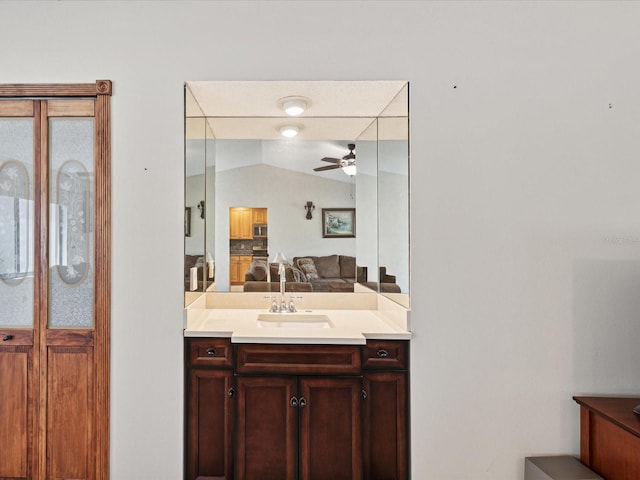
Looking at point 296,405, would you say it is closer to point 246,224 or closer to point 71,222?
point 246,224

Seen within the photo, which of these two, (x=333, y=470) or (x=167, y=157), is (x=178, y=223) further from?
(x=333, y=470)

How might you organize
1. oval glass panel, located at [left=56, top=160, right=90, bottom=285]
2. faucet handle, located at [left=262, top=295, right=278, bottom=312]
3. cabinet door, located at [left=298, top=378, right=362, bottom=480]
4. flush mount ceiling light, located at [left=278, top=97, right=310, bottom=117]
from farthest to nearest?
faucet handle, located at [left=262, top=295, right=278, bottom=312] → flush mount ceiling light, located at [left=278, top=97, right=310, bottom=117] → oval glass panel, located at [left=56, top=160, right=90, bottom=285] → cabinet door, located at [left=298, top=378, right=362, bottom=480]

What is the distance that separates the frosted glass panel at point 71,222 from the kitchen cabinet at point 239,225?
92 cm

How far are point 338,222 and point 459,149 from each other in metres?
1.02

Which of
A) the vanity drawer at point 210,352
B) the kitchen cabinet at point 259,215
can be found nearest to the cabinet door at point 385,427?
A: the vanity drawer at point 210,352

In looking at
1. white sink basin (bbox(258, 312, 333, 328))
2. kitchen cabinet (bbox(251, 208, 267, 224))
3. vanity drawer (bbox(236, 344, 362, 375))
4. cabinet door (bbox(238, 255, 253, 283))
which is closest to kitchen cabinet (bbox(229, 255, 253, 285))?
cabinet door (bbox(238, 255, 253, 283))

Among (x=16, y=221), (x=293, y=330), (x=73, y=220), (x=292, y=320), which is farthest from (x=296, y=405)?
(x=16, y=221)

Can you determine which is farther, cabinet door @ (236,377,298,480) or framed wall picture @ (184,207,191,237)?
framed wall picture @ (184,207,191,237)

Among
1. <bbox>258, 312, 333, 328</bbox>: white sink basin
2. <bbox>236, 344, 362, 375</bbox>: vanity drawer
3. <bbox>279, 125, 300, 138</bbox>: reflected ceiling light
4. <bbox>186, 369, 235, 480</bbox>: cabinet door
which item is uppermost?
<bbox>279, 125, 300, 138</bbox>: reflected ceiling light

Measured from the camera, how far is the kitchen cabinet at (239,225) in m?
2.88

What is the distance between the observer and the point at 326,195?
9.59ft

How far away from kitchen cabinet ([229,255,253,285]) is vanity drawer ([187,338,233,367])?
0.77 meters

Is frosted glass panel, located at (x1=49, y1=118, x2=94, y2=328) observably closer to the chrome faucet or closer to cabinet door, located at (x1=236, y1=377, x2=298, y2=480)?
A: cabinet door, located at (x1=236, y1=377, x2=298, y2=480)

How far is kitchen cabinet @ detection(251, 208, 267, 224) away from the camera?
2.88 meters
